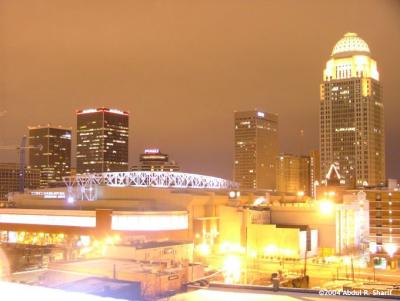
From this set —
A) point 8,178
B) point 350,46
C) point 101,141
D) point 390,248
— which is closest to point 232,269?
point 390,248

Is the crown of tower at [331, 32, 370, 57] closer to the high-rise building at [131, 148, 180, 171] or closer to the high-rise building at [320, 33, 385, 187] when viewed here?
the high-rise building at [320, 33, 385, 187]

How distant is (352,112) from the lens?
83.3m

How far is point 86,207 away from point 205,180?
14.9 metres

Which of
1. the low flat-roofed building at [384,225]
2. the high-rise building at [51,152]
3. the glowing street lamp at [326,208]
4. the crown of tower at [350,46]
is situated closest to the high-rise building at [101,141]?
the high-rise building at [51,152]

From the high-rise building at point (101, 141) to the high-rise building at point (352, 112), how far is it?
250 ft

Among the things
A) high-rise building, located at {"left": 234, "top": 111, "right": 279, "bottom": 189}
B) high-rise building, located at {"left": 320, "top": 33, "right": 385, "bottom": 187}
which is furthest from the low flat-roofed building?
high-rise building, located at {"left": 234, "top": 111, "right": 279, "bottom": 189}

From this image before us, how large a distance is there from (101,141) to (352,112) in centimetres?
8091

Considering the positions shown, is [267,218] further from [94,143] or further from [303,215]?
[94,143]

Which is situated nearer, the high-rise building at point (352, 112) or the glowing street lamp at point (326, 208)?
→ the glowing street lamp at point (326, 208)

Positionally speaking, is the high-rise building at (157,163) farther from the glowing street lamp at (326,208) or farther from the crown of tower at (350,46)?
the glowing street lamp at (326,208)

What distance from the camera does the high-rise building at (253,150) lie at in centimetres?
13312

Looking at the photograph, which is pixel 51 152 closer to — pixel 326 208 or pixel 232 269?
pixel 326 208

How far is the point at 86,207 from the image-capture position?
1786 inches

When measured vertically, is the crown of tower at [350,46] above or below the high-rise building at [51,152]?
above
